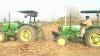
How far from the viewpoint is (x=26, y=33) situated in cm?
1755

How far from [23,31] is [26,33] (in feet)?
0.85

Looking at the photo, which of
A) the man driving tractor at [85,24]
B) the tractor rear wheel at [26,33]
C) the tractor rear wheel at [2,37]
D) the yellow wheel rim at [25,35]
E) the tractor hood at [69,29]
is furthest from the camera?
the tractor rear wheel at [2,37]

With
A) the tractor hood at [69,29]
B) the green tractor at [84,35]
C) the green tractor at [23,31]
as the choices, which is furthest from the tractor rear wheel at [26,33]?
the tractor hood at [69,29]

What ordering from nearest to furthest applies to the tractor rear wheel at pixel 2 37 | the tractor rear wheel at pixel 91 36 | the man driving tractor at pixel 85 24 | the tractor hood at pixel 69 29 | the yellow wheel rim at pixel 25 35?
the tractor rear wheel at pixel 91 36
the man driving tractor at pixel 85 24
the tractor hood at pixel 69 29
the yellow wheel rim at pixel 25 35
the tractor rear wheel at pixel 2 37

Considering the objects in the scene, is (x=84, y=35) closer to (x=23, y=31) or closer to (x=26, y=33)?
(x=26, y=33)

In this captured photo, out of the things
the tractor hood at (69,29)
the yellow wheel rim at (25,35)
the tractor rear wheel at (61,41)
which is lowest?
the tractor rear wheel at (61,41)

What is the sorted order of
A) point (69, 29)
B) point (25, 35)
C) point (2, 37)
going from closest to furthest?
point (69, 29)
point (25, 35)
point (2, 37)

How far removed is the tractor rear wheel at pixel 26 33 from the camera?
17.2m

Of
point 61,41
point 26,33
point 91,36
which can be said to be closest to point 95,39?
point 91,36

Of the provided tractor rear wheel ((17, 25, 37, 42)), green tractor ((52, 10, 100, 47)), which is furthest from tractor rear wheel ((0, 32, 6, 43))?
green tractor ((52, 10, 100, 47))

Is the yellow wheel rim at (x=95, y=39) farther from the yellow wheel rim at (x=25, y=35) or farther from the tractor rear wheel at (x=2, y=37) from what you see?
the tractor rear wheel at (x=2, y=37)

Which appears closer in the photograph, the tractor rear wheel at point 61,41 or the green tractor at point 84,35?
the green tractor at point 84,35

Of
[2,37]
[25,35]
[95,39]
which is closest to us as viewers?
[95,39]

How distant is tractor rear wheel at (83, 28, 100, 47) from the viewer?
1560 centimetres
